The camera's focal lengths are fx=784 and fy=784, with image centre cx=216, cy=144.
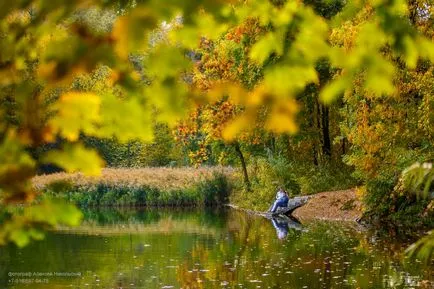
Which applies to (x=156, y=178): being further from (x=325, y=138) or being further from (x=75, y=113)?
(x=75, y=113)

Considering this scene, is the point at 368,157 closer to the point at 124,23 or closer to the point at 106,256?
the point at 106,256

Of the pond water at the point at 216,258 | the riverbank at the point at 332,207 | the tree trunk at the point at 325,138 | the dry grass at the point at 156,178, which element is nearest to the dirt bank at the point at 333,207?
the riverbank at the point at 332,207

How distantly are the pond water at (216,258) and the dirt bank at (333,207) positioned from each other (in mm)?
1223

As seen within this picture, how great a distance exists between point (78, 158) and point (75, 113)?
0.11 metres

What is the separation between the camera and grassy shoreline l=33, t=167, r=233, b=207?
2906 centimetres

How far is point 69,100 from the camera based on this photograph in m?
1.70

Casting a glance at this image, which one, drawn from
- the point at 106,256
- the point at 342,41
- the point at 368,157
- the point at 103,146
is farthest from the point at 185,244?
the point at 103,146

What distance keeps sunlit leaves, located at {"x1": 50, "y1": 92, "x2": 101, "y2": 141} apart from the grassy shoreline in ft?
89.3

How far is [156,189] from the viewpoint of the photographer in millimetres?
29484

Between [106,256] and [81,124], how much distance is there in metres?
12.7

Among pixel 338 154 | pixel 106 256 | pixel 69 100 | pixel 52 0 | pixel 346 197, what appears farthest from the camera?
pixel 338 154

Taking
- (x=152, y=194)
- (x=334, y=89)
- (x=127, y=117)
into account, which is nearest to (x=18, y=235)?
(x=127, y=117)

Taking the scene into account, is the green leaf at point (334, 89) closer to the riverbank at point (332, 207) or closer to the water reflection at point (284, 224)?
the water reflection at point (284, 224)

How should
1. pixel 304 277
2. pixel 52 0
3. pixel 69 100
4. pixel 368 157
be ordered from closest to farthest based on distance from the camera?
pixel 52 0, pixel 69 100, pixel 304 277, pixel 368 157
